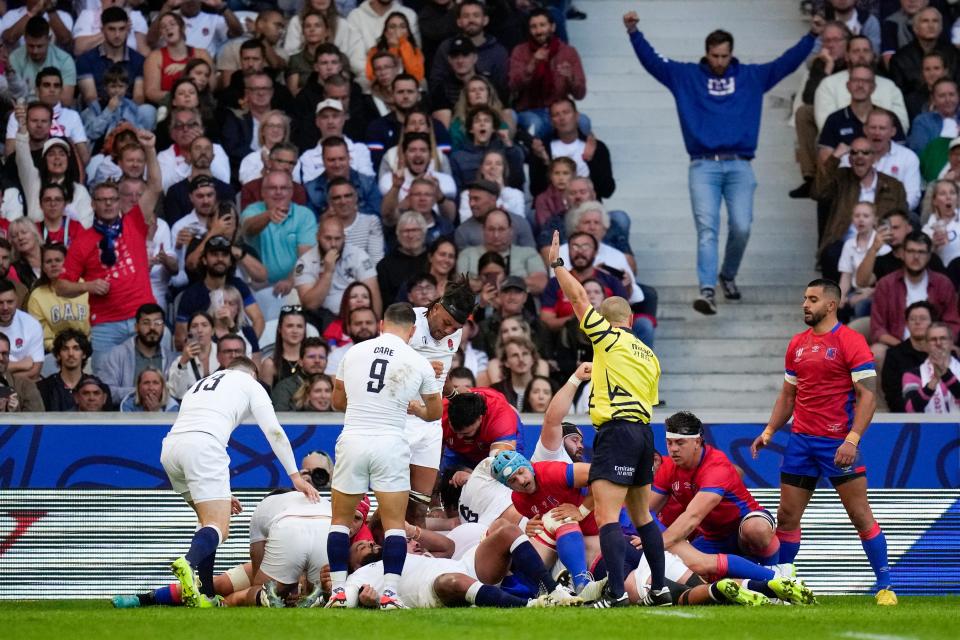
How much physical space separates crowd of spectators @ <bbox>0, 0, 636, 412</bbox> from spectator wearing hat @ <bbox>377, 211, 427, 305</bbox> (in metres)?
0.02

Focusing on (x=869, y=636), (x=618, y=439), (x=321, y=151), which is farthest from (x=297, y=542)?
(x=321, y=151)

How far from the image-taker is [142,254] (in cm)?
1611

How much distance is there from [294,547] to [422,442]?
134cm

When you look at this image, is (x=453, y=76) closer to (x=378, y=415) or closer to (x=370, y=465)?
(x=378, y=415)

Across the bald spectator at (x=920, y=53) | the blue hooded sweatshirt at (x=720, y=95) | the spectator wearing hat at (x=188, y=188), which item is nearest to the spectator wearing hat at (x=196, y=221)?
the spectator wearing hat at (x=188, y=188)

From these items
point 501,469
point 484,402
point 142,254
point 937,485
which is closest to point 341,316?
point 142,254

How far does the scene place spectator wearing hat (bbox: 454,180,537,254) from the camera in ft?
53.8

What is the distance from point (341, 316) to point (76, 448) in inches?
120

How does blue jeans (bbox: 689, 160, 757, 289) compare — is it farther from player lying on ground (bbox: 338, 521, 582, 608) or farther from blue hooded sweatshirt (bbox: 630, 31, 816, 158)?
player lying on ground (bbox: 338, 521, 582, 608)

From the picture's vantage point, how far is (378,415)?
11180mm

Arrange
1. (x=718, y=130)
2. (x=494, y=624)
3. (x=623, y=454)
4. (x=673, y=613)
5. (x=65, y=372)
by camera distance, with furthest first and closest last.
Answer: (x=718, y=130)
(x=65, y=372)
(x=623, y=454)
(x=673, y=613)
(x=494, y=624)

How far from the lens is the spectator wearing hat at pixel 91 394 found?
14617 mm

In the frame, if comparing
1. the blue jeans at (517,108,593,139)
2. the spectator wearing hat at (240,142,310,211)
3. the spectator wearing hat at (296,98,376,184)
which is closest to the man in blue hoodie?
the blue jeans at (517,108,593,139)

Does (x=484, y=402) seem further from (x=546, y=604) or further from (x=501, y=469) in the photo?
(x=546, y=604)
